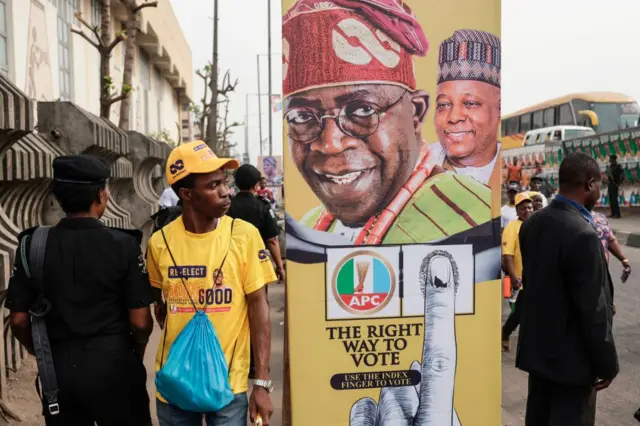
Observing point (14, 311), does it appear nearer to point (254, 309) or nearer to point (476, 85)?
point (254, 309)

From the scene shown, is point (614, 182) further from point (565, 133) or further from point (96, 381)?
point (96, 381)

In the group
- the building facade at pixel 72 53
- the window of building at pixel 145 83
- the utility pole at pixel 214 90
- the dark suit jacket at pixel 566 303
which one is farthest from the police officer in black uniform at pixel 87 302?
the window of building at pixel 145 83

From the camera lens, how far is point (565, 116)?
26688 mm

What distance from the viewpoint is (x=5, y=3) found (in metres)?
11.1

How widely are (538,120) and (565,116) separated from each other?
2196mm

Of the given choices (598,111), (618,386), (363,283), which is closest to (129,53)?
(618,386)

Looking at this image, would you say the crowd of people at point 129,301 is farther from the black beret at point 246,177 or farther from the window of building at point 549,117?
the window of building at point 549,117

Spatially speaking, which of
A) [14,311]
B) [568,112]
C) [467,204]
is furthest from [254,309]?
[568,112]

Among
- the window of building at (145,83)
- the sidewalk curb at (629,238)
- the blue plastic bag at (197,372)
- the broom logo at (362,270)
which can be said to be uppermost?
the window of building at (145,83)

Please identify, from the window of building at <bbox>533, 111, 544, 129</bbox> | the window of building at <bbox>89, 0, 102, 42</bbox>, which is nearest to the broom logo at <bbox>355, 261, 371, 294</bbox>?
the window of building at <bbox>89, 0, 102, 42</bbox>

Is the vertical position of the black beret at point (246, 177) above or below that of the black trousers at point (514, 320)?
above

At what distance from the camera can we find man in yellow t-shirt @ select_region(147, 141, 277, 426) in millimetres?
2418

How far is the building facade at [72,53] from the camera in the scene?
11.6 metres

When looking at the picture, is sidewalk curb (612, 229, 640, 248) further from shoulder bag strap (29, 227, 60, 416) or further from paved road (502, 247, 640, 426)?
shoulder bag strap (29, 227, 60, 416)
